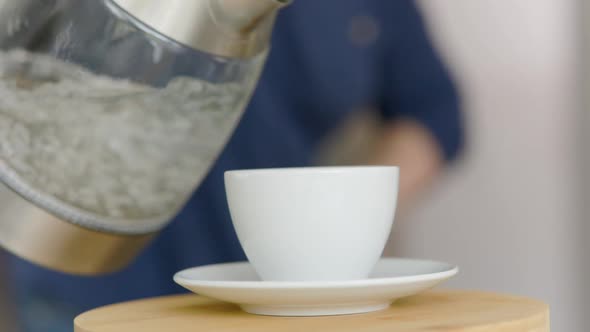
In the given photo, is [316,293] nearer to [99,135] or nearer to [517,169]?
[99,135]

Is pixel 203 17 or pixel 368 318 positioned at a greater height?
pixel 203 17

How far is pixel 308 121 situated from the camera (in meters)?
1.23

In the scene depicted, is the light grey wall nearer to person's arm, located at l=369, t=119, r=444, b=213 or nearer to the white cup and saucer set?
person's arm, located at l=369, t=119, r=444, b=213

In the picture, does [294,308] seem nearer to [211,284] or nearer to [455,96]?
[211,284]

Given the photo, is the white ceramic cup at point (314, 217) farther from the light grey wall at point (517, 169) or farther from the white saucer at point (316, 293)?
the light grey wall at point (517, 169)

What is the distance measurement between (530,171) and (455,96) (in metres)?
0.81

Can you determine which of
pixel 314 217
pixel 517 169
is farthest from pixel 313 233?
pixel 517 169

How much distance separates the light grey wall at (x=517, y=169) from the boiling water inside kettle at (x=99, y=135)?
1.50 metres

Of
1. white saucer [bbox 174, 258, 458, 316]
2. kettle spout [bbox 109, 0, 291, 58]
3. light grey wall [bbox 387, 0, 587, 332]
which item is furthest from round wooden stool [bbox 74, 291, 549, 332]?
light grey wall [bbox 387, 0, 587, 332]

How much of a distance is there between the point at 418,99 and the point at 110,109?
0.84 meters

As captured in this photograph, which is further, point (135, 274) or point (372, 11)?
point (372, 11)

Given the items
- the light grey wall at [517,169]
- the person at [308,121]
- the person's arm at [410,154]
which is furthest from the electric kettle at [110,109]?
the light grey wall at [517,169]

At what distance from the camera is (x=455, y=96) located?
130 centimetres

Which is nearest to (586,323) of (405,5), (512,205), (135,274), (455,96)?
(512,205)
